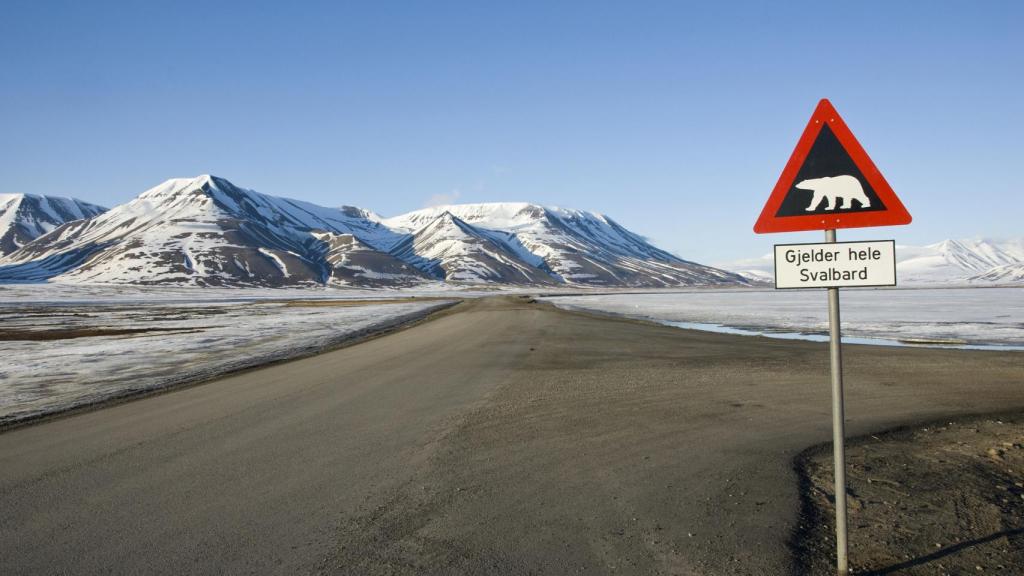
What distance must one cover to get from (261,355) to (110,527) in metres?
16.9

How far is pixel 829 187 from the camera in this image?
4.60 metres

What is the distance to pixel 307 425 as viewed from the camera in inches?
379

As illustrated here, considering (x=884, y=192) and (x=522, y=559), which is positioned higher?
(x=884, y=192)

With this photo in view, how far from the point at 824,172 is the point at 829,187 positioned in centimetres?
13

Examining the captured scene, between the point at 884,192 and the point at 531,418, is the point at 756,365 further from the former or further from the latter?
the point at 884,192

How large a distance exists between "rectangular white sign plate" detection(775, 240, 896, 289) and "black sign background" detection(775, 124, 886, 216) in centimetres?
31

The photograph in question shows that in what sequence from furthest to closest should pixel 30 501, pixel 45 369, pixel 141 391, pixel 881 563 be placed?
pixel 45 369, pixel 141 391, pixel 30 501, pixel 881 563

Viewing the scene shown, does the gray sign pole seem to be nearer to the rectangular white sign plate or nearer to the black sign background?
the rectangular white sign plate

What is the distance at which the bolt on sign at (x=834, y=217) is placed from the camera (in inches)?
169

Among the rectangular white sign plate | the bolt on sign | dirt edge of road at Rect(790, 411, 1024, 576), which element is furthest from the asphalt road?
the rectangular white sign plate

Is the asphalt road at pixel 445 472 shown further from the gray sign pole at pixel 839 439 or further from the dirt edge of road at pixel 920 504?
the gray sign pole at pixel 839 439

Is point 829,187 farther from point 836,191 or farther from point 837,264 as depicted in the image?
point 837,264

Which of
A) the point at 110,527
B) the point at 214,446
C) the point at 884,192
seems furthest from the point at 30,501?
the point at 884,192

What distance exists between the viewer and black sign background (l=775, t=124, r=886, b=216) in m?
4.55
